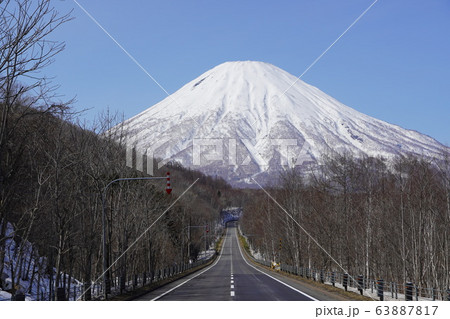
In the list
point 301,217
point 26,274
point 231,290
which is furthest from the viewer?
point 301,217

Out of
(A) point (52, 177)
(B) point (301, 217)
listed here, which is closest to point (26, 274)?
(A) point (52, 177)

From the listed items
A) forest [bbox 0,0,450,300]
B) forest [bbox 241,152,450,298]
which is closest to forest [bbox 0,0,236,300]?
forest [bbox 0,0,450,300]

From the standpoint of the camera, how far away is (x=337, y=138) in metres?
195

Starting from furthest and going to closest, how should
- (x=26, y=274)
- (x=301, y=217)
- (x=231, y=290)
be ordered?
1. (x=301, y=217)
2. (x=26, y=274)
3. (x=231, y=290)

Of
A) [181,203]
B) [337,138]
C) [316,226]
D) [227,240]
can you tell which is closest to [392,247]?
[316,226]

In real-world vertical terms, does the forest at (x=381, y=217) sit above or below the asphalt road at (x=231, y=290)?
above

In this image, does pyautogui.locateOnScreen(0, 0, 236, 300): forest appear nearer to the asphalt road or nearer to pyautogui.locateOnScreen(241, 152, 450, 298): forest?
the asphalt road

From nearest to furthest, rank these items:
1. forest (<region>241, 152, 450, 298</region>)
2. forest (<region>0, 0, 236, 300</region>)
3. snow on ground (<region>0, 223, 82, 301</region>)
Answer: forest (<region>0, 0, 236, 300</region>) < snow on ground (<region>0, 223, 82, 301</region>) < forest (<region>241, 152, 450, 298</region>)

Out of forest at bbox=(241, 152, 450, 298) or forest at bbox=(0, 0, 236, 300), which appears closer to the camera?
forest at bbox=(0, 0, 236, 300)

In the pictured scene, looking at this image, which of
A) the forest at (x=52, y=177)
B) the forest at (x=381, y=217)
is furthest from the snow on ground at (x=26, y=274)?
the forest at (x=381, y=217)

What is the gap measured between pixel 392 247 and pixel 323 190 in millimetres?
9572

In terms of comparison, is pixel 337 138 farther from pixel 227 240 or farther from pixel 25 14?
pixel 25 14

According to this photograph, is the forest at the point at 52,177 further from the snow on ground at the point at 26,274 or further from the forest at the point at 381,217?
the forest at the point at 381,217

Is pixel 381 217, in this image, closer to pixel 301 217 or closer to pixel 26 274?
pixel 301 217
